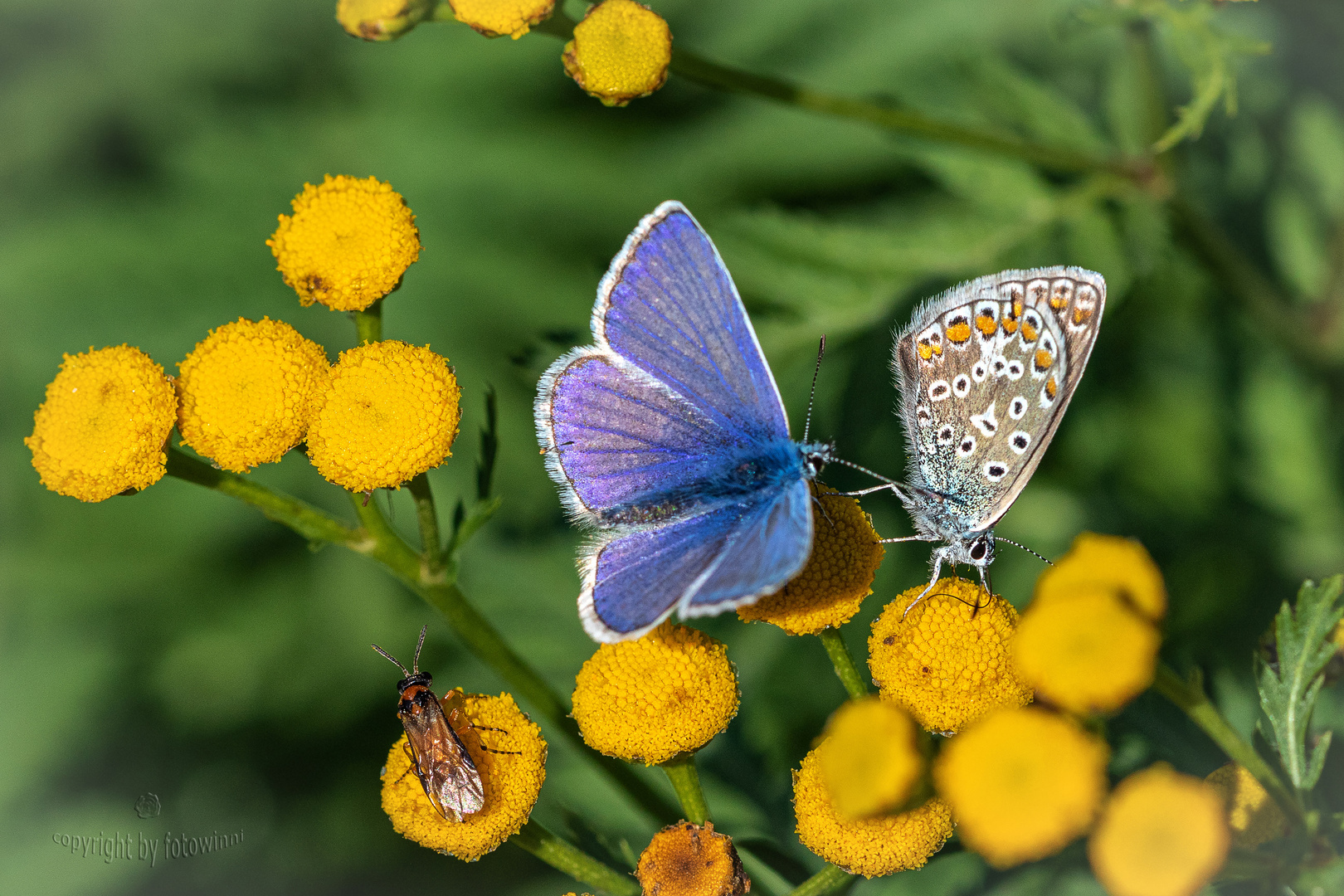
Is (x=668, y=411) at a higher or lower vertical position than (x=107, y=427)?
higher

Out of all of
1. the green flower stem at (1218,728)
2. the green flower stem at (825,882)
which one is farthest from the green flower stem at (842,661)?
the green flower stem at (1218,728)

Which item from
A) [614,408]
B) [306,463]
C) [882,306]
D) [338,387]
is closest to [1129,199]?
[882,306]

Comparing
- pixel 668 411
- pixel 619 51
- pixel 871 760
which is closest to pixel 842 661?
pixel 871 760

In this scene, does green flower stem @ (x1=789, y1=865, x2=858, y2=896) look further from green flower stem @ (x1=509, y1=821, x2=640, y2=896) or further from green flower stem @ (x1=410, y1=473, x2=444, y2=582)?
green flower stem @ (x1=410, y1=473, x2=444, y2=582)

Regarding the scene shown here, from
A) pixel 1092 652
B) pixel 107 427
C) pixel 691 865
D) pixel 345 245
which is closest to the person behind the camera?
pixel 1092 652

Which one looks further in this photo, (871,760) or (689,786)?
(689,786)

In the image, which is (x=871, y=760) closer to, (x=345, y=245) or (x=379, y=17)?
(x=345, y=245)

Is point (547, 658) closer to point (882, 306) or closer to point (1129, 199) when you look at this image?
point (882, 306)
